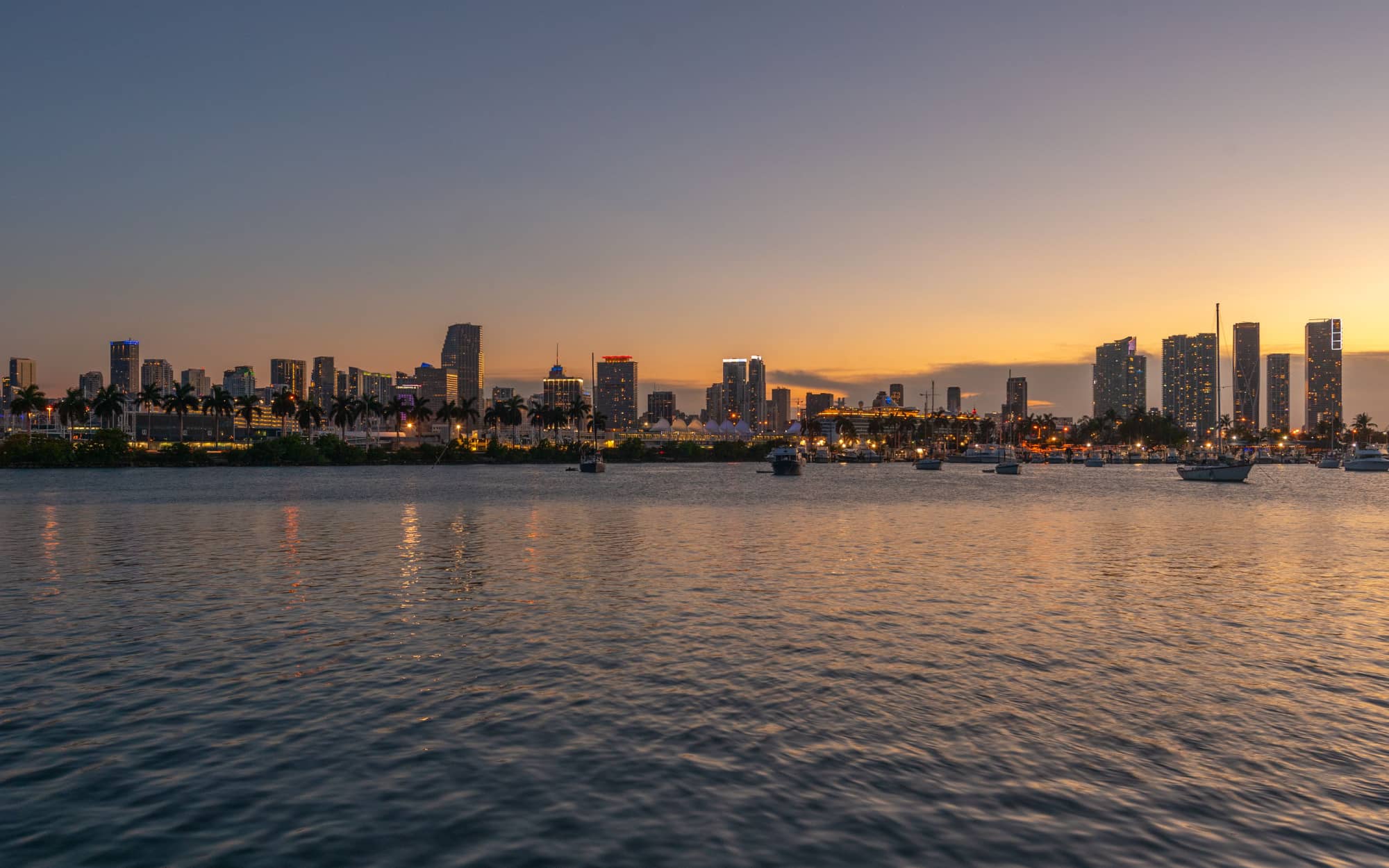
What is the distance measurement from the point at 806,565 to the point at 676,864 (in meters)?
28.1

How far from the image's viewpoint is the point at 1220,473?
133 metres

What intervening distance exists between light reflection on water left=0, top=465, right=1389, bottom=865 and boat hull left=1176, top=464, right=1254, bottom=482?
347ft

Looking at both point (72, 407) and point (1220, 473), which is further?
point (72, 407)

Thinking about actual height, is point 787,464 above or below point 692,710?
below

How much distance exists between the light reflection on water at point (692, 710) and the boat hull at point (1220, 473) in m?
106

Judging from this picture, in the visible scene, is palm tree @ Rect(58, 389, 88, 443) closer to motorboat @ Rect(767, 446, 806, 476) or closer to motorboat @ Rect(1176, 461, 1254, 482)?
motorboat @ Rect(767, 446, 806, 476)

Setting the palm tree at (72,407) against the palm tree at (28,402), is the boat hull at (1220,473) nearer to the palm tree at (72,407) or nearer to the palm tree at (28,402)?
the palm tree at (72,407)

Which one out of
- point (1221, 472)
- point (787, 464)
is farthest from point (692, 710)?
point (787, 464)

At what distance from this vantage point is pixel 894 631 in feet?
76.2

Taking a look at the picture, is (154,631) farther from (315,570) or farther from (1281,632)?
(1281,632)

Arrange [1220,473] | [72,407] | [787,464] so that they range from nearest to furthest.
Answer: [1220,473], [787,464], [72,407]

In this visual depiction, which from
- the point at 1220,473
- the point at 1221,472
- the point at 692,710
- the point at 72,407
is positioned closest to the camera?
the point at 692,710

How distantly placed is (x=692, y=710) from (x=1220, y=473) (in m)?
143

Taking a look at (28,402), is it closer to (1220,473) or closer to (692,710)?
(692,710)
